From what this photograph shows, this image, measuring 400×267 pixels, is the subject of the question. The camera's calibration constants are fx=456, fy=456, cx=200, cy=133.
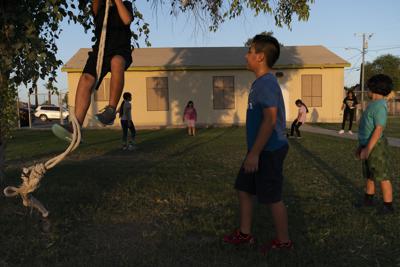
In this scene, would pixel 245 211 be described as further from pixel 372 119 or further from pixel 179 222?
pixel 372 119

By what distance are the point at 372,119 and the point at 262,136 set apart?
210 cm

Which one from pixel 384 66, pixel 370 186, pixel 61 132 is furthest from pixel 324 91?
pixel 384 66

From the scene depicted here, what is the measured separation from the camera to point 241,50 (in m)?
28.2

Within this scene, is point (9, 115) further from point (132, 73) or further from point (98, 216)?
point (132, 73)

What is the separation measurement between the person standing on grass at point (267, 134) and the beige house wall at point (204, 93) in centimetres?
2165

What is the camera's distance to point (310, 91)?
25.5 m

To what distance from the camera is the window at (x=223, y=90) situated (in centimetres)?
2530

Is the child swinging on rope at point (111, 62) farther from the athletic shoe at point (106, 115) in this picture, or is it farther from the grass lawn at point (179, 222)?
the grass lawn at point (179, 222)

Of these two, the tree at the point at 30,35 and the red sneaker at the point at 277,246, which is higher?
the tree at the point at 30,35

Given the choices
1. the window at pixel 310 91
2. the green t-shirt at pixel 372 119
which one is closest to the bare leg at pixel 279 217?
the green t-shirt at pixel 372 119

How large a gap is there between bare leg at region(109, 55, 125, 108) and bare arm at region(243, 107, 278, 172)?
1.05m

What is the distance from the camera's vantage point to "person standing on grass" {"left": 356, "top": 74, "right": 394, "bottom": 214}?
4.80 meters

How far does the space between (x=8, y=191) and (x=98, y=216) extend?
168 centimetres

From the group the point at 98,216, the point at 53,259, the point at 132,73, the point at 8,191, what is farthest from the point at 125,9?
the point at 132,73
